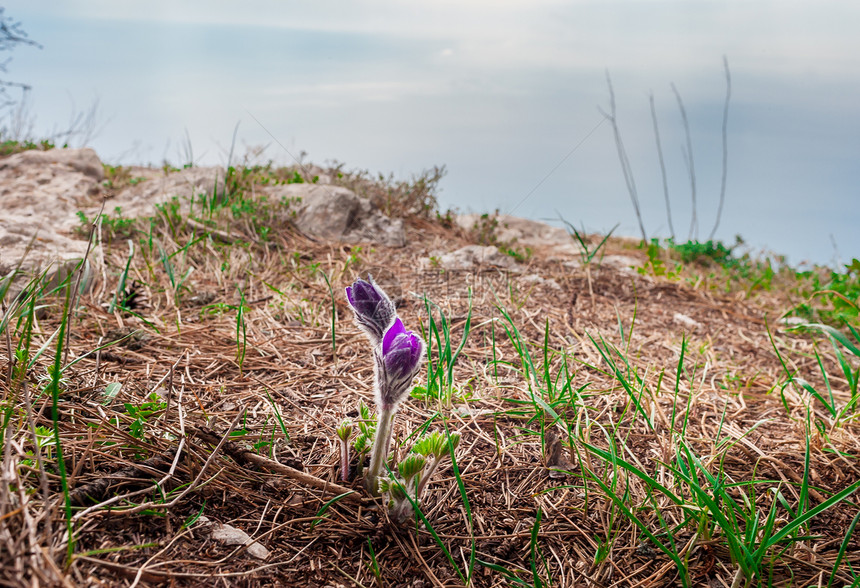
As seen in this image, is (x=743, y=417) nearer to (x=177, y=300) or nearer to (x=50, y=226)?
(x=177, y=300)

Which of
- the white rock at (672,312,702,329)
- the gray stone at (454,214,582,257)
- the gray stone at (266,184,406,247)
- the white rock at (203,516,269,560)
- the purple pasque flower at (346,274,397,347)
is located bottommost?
the gray stone at (454,214,582,257)

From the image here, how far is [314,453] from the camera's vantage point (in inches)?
75.9

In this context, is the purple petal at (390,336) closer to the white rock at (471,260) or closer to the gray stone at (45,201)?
the white rock at (471,260)

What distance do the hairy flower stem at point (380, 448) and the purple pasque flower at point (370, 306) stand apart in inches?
7.6

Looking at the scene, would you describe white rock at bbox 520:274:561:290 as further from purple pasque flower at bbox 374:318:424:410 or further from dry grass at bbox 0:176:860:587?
purple pasque flower at bbox 374:318:424:410

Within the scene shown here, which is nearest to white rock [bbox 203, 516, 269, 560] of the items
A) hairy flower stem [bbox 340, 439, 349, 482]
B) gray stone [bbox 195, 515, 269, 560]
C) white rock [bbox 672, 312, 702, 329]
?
gray stone [bbox 195, 515, 269, 560]

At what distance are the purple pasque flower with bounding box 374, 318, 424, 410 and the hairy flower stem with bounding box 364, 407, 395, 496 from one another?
0.08m

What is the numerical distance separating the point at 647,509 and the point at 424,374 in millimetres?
1087

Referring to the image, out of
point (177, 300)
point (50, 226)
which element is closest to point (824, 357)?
point (177, 300)

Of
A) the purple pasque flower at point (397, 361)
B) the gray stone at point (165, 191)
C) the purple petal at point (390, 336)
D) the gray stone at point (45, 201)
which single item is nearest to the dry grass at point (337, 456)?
the purple pasque flower at point (397, 361)

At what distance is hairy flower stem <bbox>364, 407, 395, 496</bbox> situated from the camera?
5.09 ft

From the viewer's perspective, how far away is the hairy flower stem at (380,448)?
1.55 meters

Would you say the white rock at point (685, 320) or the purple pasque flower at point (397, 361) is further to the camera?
the white rock at point (685, 320)

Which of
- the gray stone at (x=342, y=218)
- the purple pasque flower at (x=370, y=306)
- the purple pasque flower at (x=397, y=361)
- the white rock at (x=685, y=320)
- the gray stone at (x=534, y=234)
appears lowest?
the gray stone at (x=534, y=234)
